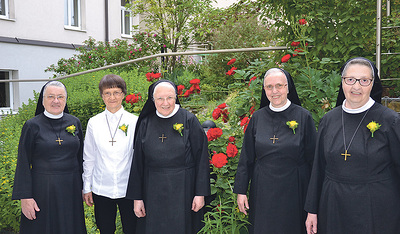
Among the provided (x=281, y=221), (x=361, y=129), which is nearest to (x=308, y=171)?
(x=281, y=221)

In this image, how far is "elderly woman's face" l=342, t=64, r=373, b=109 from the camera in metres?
2.32

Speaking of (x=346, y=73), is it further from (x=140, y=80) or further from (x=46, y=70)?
(x=46, y=70)

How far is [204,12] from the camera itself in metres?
11.1

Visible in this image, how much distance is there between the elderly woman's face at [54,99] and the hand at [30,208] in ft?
2.42

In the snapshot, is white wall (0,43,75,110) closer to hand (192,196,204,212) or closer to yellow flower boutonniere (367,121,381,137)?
hand (192,196,204,212)

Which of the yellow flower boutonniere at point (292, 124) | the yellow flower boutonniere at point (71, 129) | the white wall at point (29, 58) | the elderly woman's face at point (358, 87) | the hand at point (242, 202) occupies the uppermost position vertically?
the white wall at point (29, 58)

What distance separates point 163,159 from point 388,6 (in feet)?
11.4

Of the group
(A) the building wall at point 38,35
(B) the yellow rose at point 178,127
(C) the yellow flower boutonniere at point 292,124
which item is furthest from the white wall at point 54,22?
(C) the yellow flower boutonniere at point 292,124

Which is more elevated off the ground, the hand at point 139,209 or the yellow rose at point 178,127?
the yellow rose at point 178,127

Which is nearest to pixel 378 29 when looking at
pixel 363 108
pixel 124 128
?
pixel 363 108

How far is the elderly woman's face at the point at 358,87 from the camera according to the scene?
2320 mm

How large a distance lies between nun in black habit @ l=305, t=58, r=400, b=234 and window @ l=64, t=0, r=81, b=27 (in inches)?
460

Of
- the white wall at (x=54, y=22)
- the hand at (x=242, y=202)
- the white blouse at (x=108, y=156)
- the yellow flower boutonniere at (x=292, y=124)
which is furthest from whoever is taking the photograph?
the white wall at (x=54, y=22)

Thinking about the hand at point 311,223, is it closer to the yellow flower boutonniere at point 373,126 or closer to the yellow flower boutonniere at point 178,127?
the yellow flower boutonniere at point 373,126
